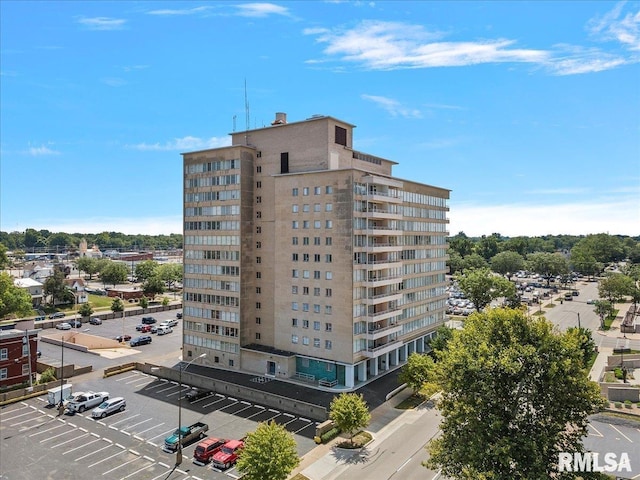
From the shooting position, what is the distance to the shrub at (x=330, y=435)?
4571 centimetres

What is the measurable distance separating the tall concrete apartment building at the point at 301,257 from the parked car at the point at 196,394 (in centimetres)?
822

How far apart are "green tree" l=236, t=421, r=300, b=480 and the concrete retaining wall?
15.4m

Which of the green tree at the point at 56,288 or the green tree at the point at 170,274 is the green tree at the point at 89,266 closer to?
the green tree at the point at 170,274

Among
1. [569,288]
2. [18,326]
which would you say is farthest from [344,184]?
[569,288]

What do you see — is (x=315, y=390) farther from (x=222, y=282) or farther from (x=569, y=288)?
(x=569, y=288)

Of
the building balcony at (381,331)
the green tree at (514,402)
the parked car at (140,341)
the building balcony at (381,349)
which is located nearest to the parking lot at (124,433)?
the building balcony at (381,349)

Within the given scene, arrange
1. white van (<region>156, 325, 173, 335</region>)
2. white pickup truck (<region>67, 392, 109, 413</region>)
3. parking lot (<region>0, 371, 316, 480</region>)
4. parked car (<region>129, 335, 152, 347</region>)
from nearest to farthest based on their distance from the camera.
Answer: parking lot (<region>0, 371, 316, 480</region>) → white pickup truck (<region>67, 392, 109, 413</region>) → parked car (<region>129, 335, 152, 347</region>) → white van (<region>156, 325, 173, 335</region>)

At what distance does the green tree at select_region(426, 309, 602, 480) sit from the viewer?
29328 millimetres

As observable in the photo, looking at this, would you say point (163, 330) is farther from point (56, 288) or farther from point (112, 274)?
point (112, 274)

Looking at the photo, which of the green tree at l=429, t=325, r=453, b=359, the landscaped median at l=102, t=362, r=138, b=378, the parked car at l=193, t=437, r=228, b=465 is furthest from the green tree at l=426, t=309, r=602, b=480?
the landscaped median at l=102, t=362, r=138, b=378

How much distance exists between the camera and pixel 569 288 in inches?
6732

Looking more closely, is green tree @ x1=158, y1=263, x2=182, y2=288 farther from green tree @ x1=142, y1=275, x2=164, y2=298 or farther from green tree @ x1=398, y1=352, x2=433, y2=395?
green tree @ x1=398, y1=352, x2=433, y2=395

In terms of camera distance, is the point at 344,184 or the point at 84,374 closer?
the point at 344,184

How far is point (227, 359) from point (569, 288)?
156 meters
